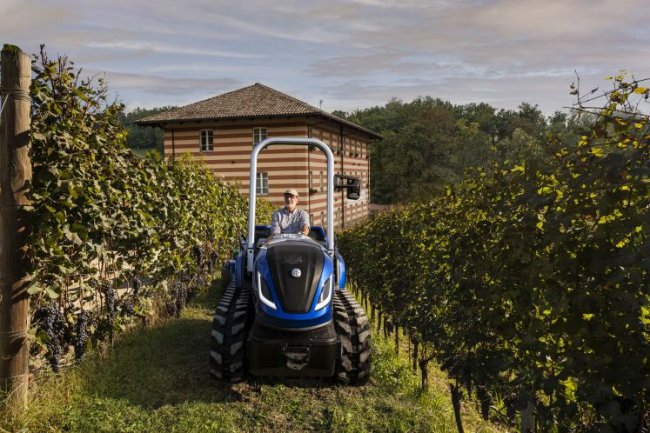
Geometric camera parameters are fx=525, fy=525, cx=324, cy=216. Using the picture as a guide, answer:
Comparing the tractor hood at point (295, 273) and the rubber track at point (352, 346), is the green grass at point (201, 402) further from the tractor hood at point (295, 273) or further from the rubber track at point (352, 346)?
the tractor hood at point (295, 273)

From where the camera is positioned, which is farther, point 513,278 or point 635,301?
point 513,278

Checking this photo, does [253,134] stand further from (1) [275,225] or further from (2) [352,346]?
(2) [352,346]

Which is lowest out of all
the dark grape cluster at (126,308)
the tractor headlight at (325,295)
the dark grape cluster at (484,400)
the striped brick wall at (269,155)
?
the dark grape cluster at (484,400)

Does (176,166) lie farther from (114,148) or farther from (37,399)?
(37,399)

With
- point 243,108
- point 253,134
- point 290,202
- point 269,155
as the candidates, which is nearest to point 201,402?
point 290,202

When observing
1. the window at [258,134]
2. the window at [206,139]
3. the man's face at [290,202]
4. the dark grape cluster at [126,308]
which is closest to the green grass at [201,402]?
the dark grape cluster at [126,308]

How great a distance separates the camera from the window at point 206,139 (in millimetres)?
31344

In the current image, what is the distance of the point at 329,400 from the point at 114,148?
337 cm

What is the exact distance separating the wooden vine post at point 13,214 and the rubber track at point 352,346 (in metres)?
2.78

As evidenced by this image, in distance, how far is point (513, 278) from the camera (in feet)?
9.47

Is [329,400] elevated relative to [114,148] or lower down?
lower down

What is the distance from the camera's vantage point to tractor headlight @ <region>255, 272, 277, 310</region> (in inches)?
187

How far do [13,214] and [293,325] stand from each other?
2.45 meters

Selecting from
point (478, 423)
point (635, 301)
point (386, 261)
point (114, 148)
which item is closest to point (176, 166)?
point (114, 148)
